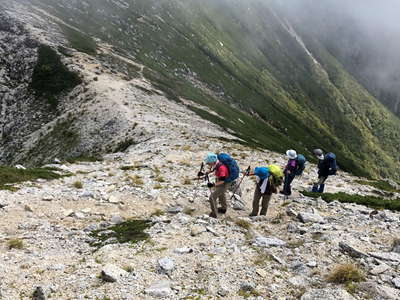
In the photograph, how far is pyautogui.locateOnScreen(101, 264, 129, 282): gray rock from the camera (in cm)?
1009

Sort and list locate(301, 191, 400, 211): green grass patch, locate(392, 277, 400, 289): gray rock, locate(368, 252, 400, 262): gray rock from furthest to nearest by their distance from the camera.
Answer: locate(301, 191, 400, 211): green grass patch → locate(368, 252, 400, 262): gray rock → locate(392, 277, 400, 289): gray rock

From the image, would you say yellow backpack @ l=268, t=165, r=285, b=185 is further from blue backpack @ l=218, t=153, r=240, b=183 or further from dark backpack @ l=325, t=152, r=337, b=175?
dark backpack @ l=325, t=152, r=337, b=175

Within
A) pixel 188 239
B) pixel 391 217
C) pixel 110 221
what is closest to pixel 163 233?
pixel 188 239

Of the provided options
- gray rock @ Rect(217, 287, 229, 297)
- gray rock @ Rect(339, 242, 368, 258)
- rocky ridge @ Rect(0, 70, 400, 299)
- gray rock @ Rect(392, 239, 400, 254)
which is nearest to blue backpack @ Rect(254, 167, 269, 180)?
rocky ridge @ Rect(0, 70, 400, 299)

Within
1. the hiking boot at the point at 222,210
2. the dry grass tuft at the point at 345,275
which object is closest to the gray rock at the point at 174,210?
the hiking boot at the point at 222,210

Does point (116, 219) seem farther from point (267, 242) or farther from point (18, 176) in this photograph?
point (18, 176)

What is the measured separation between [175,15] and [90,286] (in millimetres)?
186663

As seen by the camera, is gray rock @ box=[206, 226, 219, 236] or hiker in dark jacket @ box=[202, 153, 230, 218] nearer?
gray rock @ box=[206, 226, 219, 236]

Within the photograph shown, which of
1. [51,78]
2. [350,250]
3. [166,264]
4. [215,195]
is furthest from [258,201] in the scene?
[51,78]

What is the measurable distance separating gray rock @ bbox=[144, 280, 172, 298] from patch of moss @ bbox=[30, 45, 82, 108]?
47.3m

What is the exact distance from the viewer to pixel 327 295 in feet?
31.7

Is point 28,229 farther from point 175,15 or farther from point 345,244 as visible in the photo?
point 175,15

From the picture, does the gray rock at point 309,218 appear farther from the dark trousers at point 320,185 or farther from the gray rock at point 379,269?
the dark trousers at point 320,185

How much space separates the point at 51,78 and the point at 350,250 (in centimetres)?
5487
